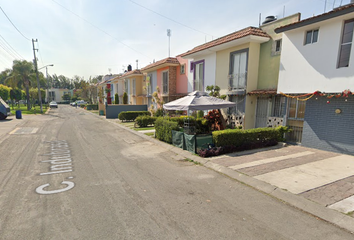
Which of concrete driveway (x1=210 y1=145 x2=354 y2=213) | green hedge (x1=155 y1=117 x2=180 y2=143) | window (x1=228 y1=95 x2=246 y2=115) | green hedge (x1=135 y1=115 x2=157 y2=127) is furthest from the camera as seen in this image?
green hedge (x1=135 y1=115 x2=157 y2=127)

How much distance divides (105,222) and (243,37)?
10736 millimetres

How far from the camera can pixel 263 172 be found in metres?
6.05

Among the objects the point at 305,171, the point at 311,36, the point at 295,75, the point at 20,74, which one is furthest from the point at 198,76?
the point at 20,74

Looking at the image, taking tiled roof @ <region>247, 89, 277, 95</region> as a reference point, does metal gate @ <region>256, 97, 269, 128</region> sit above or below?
below

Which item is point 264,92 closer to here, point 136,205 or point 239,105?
point 239,105

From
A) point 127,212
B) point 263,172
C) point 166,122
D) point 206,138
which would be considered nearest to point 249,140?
point 206,138

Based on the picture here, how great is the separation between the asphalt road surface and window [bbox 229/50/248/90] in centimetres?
698

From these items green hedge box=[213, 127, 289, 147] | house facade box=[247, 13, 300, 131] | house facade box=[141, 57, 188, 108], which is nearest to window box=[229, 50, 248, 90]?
house facade box=[247, 13, 300, 131]

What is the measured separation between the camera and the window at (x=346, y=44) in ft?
23.7

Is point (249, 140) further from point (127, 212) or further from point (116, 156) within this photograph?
point (127, 212)

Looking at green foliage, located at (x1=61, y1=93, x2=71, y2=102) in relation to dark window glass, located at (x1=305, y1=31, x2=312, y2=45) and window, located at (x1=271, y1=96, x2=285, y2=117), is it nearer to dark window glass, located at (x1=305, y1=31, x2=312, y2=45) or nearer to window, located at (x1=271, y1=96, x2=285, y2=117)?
window, located at (x1=271, y1=96, x2=285, y2=117)

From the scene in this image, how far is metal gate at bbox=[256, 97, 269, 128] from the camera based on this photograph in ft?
A: 36.2

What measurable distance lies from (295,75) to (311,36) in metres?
1.76

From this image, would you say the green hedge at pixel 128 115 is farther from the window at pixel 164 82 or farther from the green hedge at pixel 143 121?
the green hedge at pixel 143 121
